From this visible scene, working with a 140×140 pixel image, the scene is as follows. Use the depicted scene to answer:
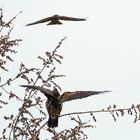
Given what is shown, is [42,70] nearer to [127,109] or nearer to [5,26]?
[5,26]

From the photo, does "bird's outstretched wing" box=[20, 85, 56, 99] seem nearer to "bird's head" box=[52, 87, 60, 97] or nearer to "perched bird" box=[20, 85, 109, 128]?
"perched bird" box=[20, 85, 109, 128]

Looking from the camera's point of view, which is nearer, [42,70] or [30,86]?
[30,86]

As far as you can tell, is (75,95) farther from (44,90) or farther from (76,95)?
(44,90)

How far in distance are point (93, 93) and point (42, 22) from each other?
135 inches

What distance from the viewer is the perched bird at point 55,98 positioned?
26.0 feet

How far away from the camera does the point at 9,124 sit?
8.38 metres

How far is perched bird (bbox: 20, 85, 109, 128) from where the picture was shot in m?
7.93

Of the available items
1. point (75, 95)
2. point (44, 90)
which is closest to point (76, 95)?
point (75, 95)

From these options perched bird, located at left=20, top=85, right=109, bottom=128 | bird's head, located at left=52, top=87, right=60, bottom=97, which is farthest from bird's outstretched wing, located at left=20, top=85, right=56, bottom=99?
bird's head, located at left=52, top=87, right=60, bottom=97

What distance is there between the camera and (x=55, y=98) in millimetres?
8359

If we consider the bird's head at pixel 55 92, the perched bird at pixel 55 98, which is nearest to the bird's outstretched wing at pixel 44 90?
the perched bird at pixel 55 98

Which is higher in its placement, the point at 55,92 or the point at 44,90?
the point at 55,92

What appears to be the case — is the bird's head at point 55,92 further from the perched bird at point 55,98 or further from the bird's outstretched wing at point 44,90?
the bird's outstretched wing at point 44,90

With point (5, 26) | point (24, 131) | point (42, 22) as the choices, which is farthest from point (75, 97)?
point (42, 22)
